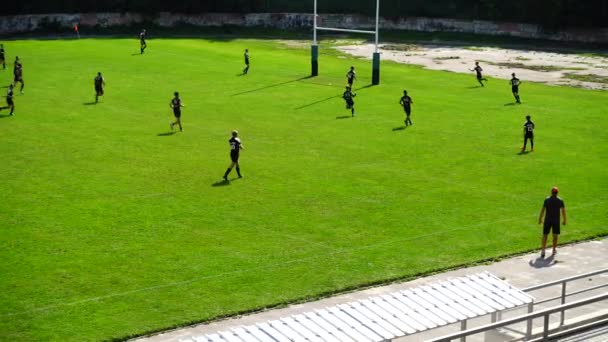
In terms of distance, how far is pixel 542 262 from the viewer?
22.1 m

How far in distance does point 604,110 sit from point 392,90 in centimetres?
1215

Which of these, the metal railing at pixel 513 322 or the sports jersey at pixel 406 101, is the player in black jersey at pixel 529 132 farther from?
the metal railing at pixel 513 322

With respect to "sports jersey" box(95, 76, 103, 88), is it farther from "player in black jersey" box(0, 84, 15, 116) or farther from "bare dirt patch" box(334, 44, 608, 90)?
"bare dirt patch" box(334, 44, 608, 90)

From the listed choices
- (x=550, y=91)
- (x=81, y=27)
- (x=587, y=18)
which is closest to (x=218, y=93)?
(x=550, y=91)

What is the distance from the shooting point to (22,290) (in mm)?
19906

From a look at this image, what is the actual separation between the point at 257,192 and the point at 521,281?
34.9 feet

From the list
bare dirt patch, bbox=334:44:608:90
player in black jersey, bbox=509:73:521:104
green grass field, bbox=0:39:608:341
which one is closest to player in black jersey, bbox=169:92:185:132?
green grass field, bbox=0:39:608:341

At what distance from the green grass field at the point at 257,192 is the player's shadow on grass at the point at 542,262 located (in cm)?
88

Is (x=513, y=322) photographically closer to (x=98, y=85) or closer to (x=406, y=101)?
(x=406, y=101)

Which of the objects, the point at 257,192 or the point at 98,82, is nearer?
the point at 257,192

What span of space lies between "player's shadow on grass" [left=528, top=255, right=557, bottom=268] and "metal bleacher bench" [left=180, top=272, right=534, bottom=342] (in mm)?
6455

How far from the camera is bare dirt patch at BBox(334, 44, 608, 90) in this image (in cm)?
5734

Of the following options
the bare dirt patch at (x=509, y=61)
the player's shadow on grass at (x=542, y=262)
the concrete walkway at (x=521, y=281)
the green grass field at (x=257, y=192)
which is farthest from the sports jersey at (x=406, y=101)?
the player's shadow on grass at (x=542, y=262)

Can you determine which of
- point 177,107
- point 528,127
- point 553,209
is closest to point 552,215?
point 553,209
